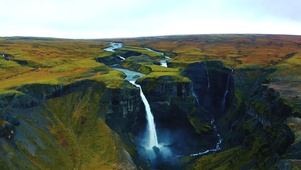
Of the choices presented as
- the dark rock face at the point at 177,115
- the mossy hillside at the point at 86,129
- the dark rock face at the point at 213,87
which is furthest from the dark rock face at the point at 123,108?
the dark rock face at the point at 213,87

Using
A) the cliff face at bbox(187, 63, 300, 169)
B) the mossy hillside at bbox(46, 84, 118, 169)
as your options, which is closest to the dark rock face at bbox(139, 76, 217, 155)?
the cliff face at bbox(187, 63, 300, 169)

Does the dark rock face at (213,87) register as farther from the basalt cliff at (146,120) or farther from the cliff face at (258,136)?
the cliff face at (258,136)

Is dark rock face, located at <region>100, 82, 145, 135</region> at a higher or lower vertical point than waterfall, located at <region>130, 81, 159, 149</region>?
higher

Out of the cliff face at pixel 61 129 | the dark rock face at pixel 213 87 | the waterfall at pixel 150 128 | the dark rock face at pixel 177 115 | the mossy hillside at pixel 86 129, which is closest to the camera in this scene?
the cliff face at pixel 61 129

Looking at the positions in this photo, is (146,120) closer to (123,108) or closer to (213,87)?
(123,108)

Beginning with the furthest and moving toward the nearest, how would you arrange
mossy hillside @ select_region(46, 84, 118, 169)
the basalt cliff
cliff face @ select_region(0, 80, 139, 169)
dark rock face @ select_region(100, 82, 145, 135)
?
dark rock face @ select_region(100, 82, 145, 135) < mossy hillside @ select_region(46, 84, 118, 169) < the basalt cliff < cliff face @ select_region(0, 80, 139, 169)

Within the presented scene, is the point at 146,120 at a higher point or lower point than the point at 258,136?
lower

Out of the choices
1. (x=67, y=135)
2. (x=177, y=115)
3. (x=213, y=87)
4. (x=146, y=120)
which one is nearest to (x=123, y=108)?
(x=146, y=120)

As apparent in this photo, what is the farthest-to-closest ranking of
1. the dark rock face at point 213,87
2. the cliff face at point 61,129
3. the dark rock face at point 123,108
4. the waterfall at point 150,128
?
the dark rock face at point 213,87 → the waterfall at point 150,128 → the dark rock face at point 123,108 → the cliff face at point 61,129

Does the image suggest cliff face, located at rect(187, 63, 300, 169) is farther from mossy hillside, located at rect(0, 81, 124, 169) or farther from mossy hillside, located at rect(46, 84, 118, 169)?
mossy hillside, located at rect(0, 81, 124, 169)
